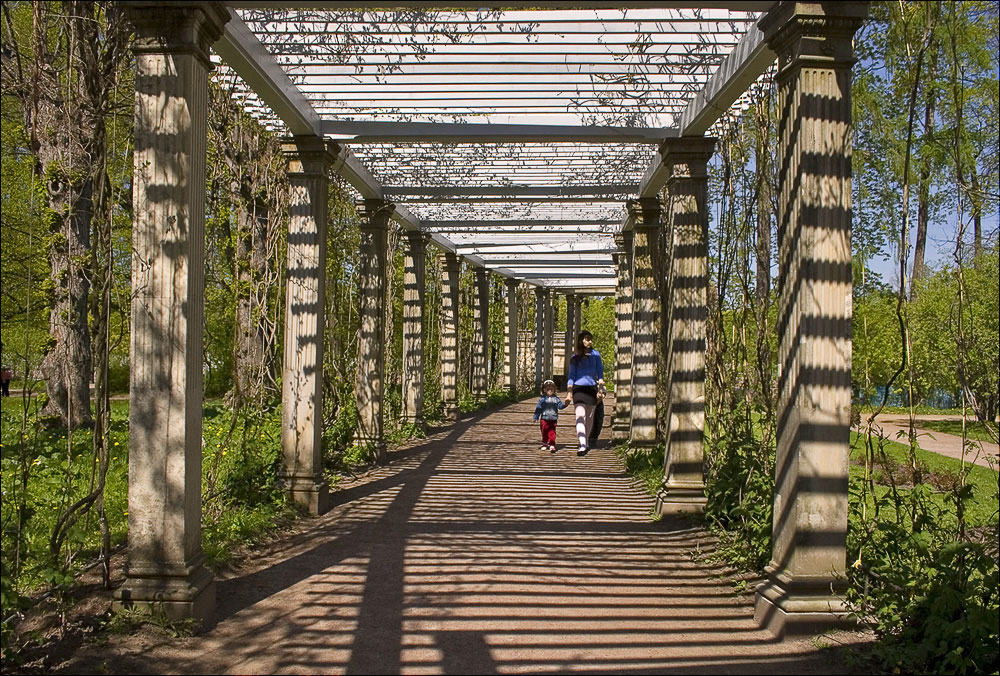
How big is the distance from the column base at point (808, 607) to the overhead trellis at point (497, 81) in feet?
11.2

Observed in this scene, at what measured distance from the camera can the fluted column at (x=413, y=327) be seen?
1499 centimetres

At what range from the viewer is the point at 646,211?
11.3 m

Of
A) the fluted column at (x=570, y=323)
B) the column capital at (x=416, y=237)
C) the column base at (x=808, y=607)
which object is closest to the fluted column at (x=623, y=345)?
the column capital at (x=416, y=237)

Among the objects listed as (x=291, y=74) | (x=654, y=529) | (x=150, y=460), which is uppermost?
(x=291, y=74)

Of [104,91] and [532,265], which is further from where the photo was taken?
[532,265]

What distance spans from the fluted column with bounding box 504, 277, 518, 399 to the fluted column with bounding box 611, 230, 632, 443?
965cm

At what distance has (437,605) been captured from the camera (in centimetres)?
523

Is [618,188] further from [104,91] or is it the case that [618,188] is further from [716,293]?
[104,91]

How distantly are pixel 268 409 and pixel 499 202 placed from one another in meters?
5.01

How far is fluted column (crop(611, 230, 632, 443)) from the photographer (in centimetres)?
1505

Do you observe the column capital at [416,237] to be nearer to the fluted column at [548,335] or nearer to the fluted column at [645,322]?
the fluted column at [645,322]

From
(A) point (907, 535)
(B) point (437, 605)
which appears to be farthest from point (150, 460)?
(A) point (907, 535)

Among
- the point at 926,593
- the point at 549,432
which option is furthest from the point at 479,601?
the point at 549,432

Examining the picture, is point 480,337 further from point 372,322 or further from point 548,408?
point 372,322
